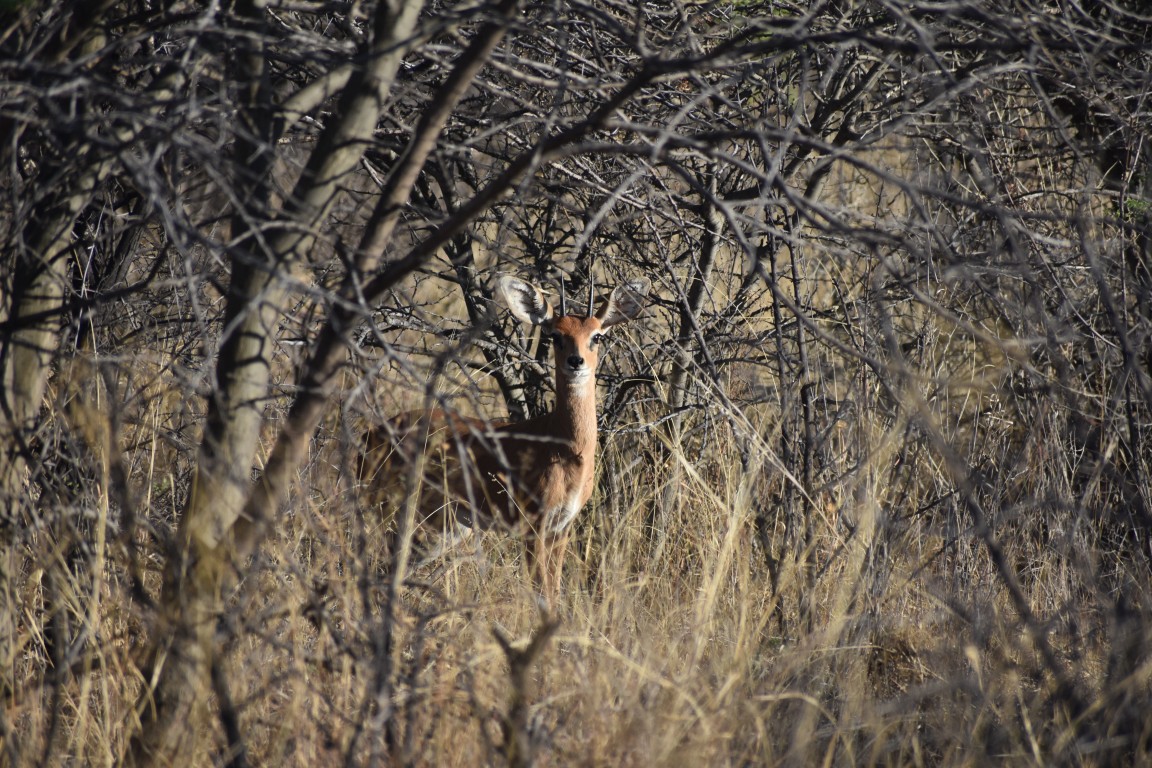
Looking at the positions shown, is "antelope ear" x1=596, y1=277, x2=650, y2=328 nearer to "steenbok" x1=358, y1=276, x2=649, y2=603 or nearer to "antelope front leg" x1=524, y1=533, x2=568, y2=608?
"steenbok" x1=358, y1=276, x2=649, y2=603

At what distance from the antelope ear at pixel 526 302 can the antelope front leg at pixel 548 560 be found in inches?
42.2

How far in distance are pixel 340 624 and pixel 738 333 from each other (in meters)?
2.88

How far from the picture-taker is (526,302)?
206 inches

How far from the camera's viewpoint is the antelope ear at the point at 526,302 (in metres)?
5.01

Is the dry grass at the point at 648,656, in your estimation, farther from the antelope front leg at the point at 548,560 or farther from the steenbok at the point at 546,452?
the steenbok at the point at 546,452

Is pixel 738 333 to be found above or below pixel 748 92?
below

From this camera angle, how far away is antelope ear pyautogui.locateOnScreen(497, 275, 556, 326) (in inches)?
197

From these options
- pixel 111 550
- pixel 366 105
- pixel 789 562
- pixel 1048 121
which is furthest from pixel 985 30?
pixel 111 550

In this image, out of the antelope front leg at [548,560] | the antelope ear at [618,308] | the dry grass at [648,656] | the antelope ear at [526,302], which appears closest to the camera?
the dry grass at [648,656]

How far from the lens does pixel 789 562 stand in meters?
3.54

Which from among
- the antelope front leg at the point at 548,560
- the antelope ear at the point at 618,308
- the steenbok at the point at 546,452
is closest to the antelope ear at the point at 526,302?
the steenbok at the point at 546,452

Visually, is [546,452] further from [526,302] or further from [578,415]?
[526,302]

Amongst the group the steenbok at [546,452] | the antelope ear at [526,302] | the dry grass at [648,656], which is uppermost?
the antelope ear at [526,302]

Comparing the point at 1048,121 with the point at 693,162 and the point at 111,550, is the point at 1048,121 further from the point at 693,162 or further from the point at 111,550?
the point at 111,550
